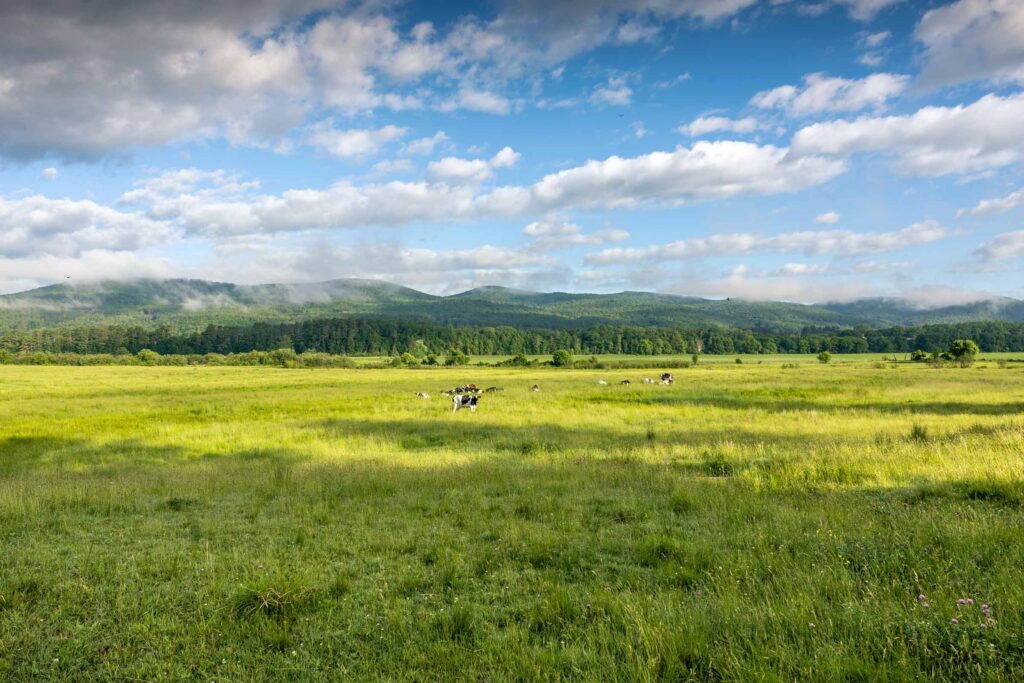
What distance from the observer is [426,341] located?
193 metres

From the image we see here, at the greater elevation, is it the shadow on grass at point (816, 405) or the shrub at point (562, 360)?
the shadow on grass at point (816, 405)

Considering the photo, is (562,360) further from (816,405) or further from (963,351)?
(816,405)

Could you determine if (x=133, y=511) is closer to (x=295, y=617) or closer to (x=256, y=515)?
(x=256, y=515)

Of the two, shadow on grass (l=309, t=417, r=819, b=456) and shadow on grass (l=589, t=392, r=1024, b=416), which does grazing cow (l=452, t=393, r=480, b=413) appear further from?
shadow on grass (l=589, t=392, r=1024, b=416)

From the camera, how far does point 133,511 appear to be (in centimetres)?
1132

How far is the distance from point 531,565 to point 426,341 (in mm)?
188545

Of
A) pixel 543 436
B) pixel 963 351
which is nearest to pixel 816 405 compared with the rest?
pixel 543 436

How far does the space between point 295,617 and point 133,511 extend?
7775 mm

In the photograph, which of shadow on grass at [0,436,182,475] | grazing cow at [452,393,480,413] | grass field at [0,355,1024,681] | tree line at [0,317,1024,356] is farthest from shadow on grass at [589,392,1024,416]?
tree line at [0,317,1024,356]

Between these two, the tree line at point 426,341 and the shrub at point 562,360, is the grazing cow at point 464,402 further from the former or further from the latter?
the tree line at point 426,341

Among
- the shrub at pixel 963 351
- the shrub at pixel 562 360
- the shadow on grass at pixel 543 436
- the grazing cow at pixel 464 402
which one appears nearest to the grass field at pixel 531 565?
the shadow on grass at pixel 543 436

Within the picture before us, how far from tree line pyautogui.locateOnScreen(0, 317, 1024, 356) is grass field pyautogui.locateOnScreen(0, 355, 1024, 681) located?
146 m

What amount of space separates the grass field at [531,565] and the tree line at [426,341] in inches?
5758

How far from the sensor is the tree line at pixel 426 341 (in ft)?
548
